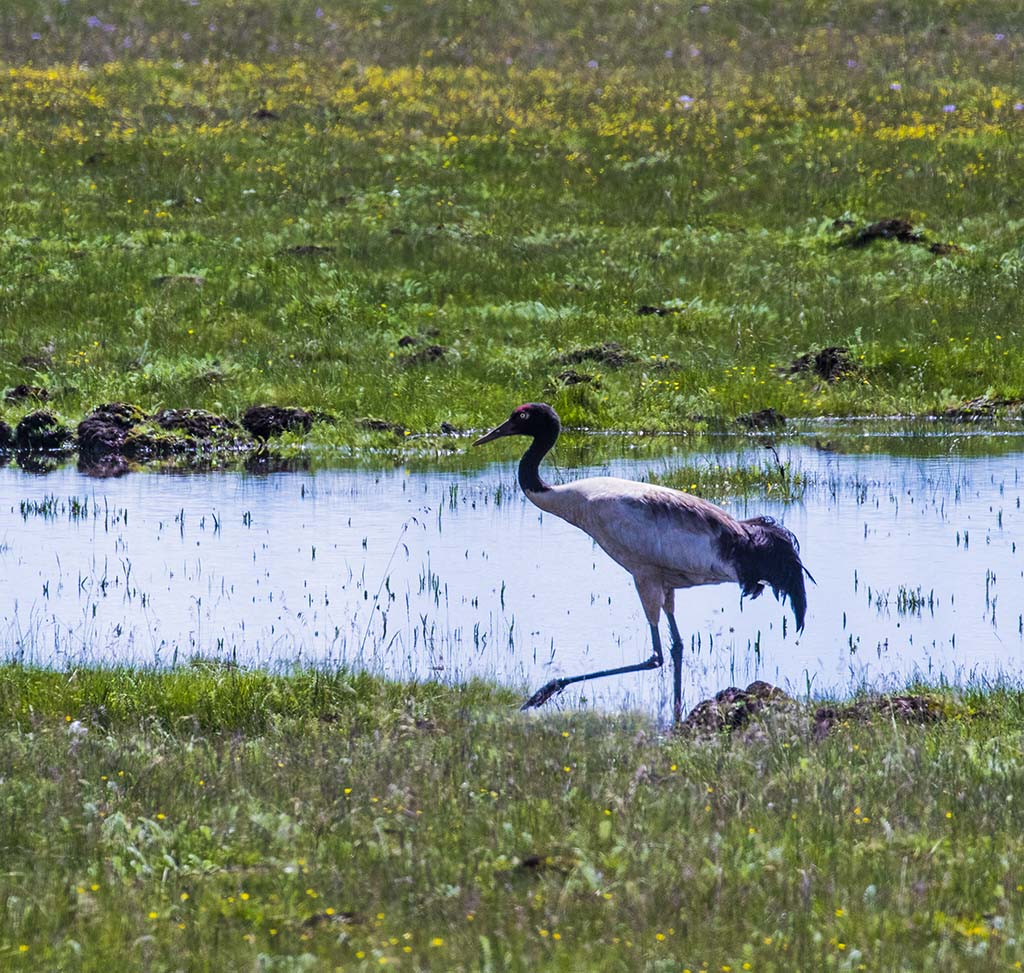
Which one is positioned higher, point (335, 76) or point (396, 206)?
point (335, 76)

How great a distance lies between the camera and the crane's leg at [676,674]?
9.55m

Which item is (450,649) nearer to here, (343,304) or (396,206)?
(343,304)

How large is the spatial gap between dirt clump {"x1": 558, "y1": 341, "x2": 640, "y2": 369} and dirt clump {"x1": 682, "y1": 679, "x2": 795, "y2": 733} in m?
15.1

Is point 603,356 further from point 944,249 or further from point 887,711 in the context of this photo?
point 887,711

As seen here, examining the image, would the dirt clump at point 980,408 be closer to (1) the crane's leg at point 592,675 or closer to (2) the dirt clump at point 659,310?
(2) the dirt clump at point 659,310

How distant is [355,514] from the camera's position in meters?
16.5

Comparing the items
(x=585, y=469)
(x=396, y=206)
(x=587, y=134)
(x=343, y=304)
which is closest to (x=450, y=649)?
(x=585, y=469)

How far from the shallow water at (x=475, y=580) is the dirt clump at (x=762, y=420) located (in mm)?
2565

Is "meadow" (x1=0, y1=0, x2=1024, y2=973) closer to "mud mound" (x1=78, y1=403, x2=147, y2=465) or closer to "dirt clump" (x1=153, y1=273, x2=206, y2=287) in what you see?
"dirt clump" (x1=153, y1=273, x2=206, y2=287)

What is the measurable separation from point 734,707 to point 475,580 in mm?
4785

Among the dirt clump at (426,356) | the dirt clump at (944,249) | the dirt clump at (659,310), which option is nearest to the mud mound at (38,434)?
the dirt clump at (426,356)

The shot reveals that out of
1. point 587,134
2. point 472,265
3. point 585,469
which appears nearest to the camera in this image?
point 585,469

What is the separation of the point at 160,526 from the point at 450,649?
5.67 meters

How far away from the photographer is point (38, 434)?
21.5 m
